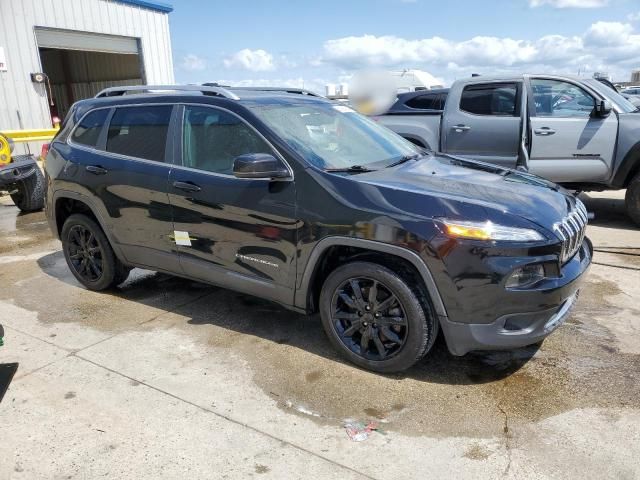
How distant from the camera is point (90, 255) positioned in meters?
4.75

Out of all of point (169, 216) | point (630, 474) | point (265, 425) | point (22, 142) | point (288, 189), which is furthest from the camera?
point (22, 142)

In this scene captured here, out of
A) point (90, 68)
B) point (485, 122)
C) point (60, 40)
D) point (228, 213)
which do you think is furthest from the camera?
point (90, 68)

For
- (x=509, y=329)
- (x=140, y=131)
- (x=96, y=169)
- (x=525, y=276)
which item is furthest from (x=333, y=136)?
(x=96, y=169)

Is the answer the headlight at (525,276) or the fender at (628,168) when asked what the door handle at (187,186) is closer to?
the headlight at (525,276)

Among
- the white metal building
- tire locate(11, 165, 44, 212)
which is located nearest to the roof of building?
the white metal building

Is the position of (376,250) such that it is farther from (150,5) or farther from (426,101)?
(150,5)

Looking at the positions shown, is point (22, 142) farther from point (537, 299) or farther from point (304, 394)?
point (537, 299)

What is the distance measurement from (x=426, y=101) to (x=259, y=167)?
5349 millimetres

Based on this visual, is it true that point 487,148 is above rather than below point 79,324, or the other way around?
above

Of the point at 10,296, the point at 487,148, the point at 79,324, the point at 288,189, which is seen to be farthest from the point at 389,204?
the point at 487,148

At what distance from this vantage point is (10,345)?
378cm

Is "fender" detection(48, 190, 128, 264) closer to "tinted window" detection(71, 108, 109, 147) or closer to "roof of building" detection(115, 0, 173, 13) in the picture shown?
"tinted window" detection(71, 108, 109, 147)

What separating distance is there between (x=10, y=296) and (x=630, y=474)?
16.1 feet

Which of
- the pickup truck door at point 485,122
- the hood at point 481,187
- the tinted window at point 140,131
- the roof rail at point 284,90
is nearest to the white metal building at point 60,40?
the tinted window at point 140,131
